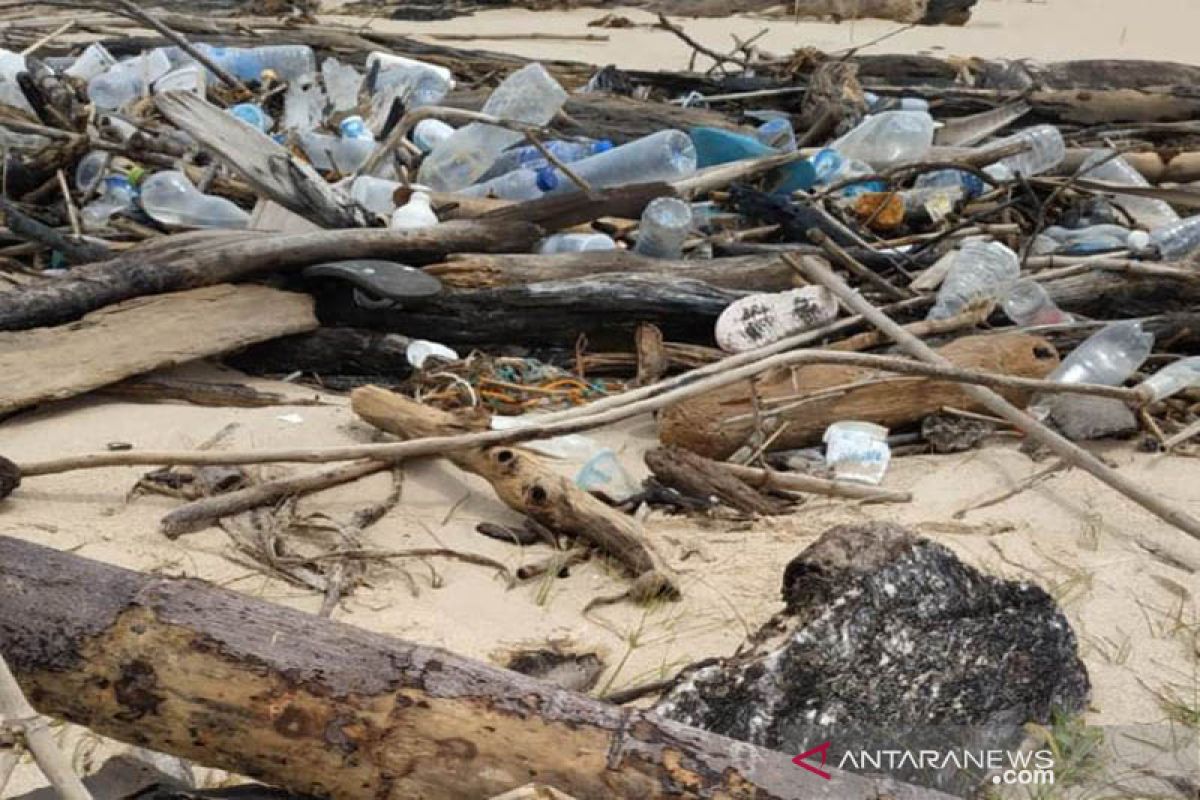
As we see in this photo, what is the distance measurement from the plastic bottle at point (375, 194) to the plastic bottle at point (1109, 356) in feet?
6.55

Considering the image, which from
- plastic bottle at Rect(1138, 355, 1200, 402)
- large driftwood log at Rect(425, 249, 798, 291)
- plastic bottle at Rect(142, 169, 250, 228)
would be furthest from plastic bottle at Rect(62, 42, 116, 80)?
plastic bottle at Rect(1138, 355, 1200, 402)

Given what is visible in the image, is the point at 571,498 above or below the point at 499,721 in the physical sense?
below

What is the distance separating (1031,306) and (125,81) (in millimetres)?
3711

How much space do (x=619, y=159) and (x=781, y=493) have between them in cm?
206

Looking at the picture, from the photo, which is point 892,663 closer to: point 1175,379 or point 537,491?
point 537,491

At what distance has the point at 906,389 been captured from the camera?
144 inches

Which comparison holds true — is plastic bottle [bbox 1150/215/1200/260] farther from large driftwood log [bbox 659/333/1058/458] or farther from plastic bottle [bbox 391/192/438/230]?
plastic bottle [bbox 391/192/438/230]

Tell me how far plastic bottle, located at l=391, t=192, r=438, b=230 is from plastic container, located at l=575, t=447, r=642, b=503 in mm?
1273

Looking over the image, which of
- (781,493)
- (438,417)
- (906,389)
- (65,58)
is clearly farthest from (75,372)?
(65,58)

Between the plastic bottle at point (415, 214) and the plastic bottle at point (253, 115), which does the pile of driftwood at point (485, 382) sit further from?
the plastic bottle at point (253, 115)

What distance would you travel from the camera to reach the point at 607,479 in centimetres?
333

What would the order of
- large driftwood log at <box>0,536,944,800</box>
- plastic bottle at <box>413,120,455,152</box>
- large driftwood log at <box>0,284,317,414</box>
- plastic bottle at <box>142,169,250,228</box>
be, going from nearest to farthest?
large driftwood log at <box>0,536,944,800</box>
large driftwood log at <box>0,284,317,414</box>
plastic bottle at <box>142,169,250,228</box>
plastic bottle at <box>413,120,455,152</box>

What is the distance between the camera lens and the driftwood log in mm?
2924

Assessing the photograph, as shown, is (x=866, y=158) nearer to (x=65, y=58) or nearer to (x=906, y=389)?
(x=906, y=389)
